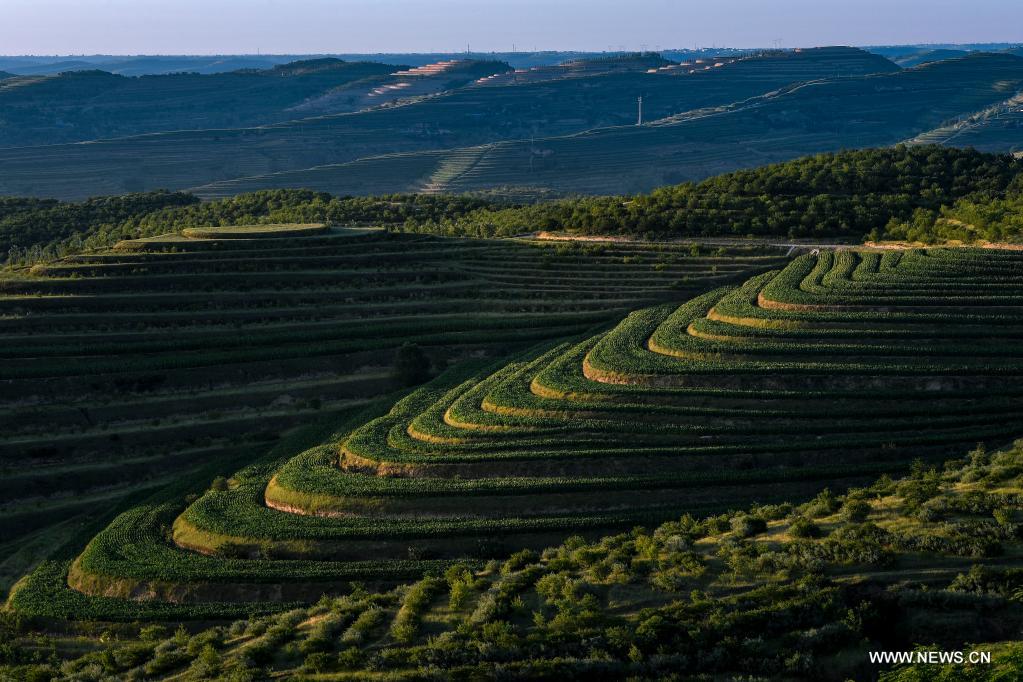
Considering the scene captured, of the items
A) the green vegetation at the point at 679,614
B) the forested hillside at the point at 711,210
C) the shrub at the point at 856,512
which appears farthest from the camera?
the forested hillside at the point at 711,210

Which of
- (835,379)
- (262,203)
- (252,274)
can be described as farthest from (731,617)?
(262,203)

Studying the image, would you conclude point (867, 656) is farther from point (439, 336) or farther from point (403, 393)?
point (439, 336)

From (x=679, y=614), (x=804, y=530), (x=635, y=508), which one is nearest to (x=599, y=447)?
(x=635, y=508)

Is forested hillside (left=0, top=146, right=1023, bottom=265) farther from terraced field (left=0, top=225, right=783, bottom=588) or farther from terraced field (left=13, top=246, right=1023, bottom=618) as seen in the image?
terraced field (left=13, top=246, right=1023, bottom=618)

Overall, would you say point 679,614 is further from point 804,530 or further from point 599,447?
point 599,447

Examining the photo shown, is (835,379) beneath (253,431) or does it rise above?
above

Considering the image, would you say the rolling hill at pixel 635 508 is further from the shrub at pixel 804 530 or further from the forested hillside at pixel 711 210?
the forested hillside at pixel 711 210

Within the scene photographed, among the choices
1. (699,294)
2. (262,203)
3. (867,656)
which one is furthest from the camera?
(262,203)

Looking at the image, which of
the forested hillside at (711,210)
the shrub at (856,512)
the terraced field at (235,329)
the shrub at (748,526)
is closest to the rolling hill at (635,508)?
the shrub at (748,526)
